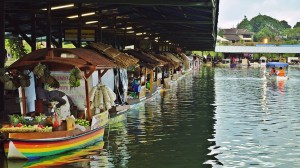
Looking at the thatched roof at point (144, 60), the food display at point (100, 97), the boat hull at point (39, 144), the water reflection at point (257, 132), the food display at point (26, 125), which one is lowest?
the water reflection at point (257, 132)

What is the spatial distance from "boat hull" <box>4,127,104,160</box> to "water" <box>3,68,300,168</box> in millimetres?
290

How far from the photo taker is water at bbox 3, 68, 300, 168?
A: 15.0 metres

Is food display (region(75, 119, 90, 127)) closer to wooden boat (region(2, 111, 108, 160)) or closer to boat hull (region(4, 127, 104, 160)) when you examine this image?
wooden boat (region(2, 111, 108, 160))

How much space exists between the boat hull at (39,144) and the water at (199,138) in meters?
0.29

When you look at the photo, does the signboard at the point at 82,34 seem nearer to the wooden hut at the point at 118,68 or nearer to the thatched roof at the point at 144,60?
the wooden hut at the point at 118,68

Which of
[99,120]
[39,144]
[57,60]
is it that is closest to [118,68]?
[99,120]

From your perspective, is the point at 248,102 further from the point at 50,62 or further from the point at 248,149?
the point at 50,62

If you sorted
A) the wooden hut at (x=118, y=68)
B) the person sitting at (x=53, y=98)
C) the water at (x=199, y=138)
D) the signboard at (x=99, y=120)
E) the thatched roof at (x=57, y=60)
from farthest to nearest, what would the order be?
the wooden hut at (x=118, y=68) → the signboard at (x=99, y=120) → the thatched roof at (x=57, y=60) → the person sitting at (x=53, y=98) → the water at (x=199, y=138)

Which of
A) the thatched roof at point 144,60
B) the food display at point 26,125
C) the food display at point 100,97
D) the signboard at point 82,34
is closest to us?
the food display at point 26,125

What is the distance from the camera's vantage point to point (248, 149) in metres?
17.0

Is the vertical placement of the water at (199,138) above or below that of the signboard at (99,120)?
below

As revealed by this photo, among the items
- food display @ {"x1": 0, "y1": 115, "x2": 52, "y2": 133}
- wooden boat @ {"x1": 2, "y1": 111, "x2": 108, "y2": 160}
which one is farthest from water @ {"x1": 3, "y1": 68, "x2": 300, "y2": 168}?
food display @ {"x1": 0, "y1": 115, "x2": 52, "y2": 133}

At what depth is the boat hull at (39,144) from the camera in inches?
554

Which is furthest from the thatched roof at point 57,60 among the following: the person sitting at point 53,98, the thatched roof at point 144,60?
the thatched roof at point 144,60
